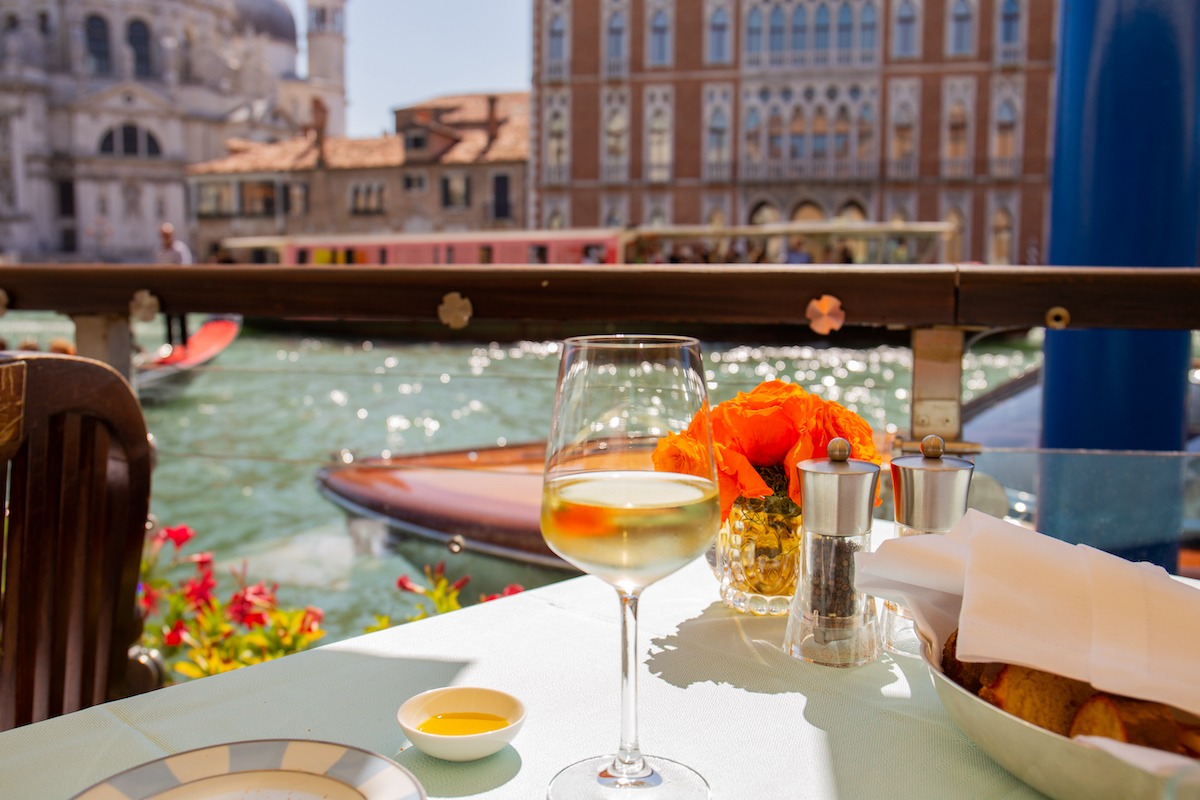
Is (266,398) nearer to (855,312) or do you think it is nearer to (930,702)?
(855,312)

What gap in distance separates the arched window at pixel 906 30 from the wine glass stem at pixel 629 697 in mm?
25026

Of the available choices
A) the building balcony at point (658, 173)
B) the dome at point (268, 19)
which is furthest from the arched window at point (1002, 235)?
the dome at point (268, 19)

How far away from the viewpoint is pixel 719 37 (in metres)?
23.9

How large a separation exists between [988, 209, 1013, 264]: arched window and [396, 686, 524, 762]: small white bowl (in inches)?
975

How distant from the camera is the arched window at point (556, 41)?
24194 mm

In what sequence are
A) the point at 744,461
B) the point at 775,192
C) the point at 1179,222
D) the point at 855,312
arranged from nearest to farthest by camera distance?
the point at 744,461, the point at 855,312, the point at 1179,222, the point at 775,192

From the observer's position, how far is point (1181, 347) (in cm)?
238

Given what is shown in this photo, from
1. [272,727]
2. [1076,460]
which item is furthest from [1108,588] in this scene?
[1076,460]

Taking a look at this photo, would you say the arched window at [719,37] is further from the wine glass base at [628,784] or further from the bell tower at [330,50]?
the bell tower at [330,50]

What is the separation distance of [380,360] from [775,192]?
42.9ft

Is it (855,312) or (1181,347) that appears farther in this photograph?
(1181,347)

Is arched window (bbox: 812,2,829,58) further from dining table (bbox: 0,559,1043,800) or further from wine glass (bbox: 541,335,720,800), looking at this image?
wine glass (bbox: 541,335,720,800)

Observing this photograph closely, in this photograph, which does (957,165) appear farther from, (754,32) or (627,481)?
(627,481)

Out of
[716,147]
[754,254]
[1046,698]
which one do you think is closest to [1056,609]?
[1046,698]
